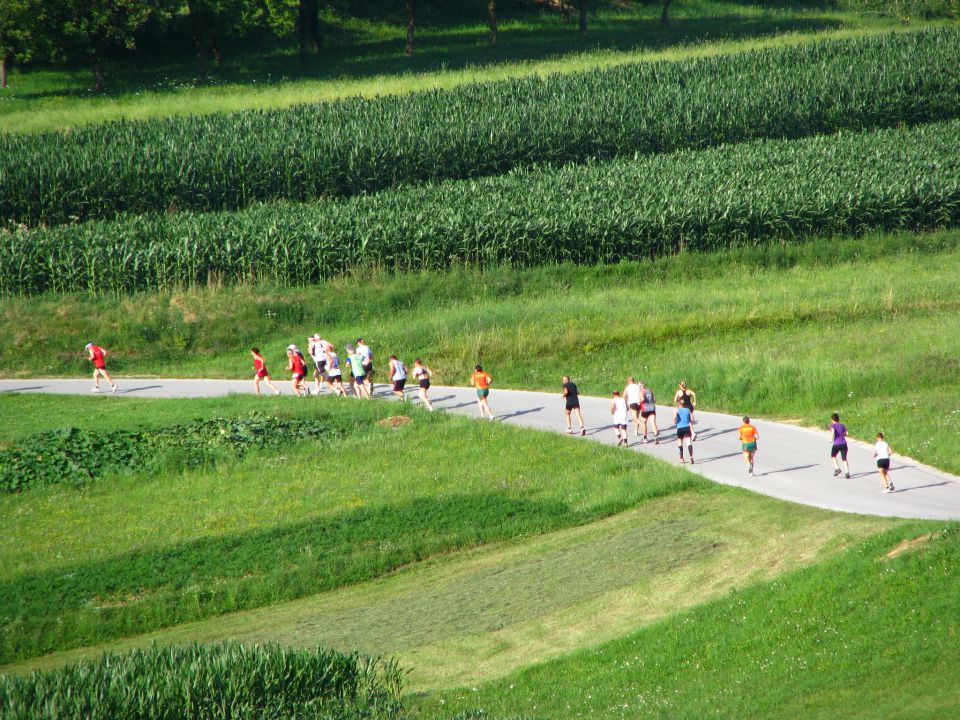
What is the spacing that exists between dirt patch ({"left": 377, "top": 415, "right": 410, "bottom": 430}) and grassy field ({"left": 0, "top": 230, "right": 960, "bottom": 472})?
492 centimetres

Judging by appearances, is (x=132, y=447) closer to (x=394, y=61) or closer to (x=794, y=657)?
(x=794, y=657)

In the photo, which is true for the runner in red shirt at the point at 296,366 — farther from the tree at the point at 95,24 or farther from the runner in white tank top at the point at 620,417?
the tree at the point at 95,24

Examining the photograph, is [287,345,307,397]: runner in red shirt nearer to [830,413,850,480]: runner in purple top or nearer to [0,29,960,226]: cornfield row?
[830,413,850,480]: runner in purple top

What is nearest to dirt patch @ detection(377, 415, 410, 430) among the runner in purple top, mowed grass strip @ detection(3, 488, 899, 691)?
mowed grass strip @ detection(3, 488, 899, 691)

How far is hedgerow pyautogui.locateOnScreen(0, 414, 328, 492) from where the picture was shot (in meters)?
24.7

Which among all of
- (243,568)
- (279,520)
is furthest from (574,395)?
(243,568)

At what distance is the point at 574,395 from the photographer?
26125mm

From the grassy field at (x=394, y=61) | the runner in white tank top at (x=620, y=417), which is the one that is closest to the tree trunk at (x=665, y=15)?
the grassy field at (x=394, y=61)

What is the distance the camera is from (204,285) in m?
39.5

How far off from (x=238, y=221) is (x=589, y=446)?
2253 centimetres

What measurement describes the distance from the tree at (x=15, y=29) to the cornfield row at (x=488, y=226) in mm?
23322

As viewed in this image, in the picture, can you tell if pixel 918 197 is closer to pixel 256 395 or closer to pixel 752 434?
pixel 752 434

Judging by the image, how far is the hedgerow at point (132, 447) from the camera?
2467cm

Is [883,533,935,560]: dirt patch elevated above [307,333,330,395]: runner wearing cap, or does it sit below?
above
